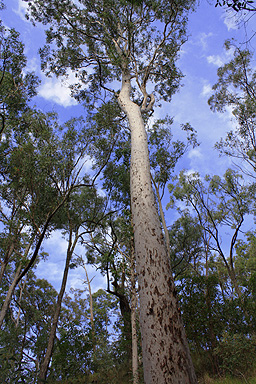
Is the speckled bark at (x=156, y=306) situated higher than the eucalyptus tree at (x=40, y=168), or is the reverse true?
the eucalyptus tree at (x=40, y=168)

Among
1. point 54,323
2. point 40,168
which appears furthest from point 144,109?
point 54,323

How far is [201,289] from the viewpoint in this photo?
774 centimetres

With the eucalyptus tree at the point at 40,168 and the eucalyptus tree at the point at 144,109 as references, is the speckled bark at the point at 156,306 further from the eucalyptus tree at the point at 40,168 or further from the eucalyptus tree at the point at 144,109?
the eucalyptus tree at the point at 40,168

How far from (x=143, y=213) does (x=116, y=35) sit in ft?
33.0

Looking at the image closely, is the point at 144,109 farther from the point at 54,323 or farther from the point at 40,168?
the point at 54,323

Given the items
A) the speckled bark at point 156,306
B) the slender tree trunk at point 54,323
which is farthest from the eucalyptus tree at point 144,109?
the slender tree trunk at point 54,323

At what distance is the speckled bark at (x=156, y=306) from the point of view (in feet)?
7.26

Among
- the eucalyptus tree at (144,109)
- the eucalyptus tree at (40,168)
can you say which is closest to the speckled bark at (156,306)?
the eucalyptus tree at (144,109)

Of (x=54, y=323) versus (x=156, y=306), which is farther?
(x=54, y=323)

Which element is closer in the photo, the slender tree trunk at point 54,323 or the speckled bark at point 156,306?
the speckled bark at point 156,306

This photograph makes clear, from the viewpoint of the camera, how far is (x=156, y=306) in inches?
102

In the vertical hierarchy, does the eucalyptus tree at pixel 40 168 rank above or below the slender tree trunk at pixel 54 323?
above

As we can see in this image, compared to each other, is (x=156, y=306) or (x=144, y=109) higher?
(x=144, y=109)

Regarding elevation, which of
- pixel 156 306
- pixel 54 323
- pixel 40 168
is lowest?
pixel 156 306
